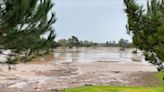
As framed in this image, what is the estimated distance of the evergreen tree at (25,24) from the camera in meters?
14.6

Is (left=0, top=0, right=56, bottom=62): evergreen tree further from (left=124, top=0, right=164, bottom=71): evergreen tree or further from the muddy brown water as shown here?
the muddy brown water

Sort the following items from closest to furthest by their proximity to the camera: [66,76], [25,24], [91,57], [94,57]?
[25,24] < [66,76] < [94,57] < [91,57]

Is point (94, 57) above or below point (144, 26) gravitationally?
below

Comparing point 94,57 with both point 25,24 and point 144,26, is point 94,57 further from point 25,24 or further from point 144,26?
point 25,24

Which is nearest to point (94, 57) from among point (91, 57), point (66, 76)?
point (91, 57)

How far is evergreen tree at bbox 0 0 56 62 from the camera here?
14586mm

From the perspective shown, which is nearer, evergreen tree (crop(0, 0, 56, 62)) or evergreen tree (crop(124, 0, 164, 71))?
evergreen tree (crop(0, 0, 56, 62))

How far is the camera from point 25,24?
15719 mm

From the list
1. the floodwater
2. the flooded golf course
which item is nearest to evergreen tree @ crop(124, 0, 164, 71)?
the flooded golf course

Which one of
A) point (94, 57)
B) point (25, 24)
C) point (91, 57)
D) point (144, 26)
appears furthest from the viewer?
point (91, 57)

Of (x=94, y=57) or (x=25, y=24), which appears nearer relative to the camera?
(x=25, y=24)

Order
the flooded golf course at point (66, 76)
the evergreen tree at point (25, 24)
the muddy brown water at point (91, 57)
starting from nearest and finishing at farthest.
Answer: the evergreen tree at point (25, 24)
the flooded golf course at point (66, 76)
the muddy brown water at point (91, 57)

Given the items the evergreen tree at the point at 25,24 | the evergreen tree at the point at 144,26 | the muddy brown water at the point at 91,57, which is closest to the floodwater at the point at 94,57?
the muddy brown water at the point at 91,57

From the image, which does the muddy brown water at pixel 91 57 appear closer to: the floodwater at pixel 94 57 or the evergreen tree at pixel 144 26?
the floodwater at pixel 94 57
